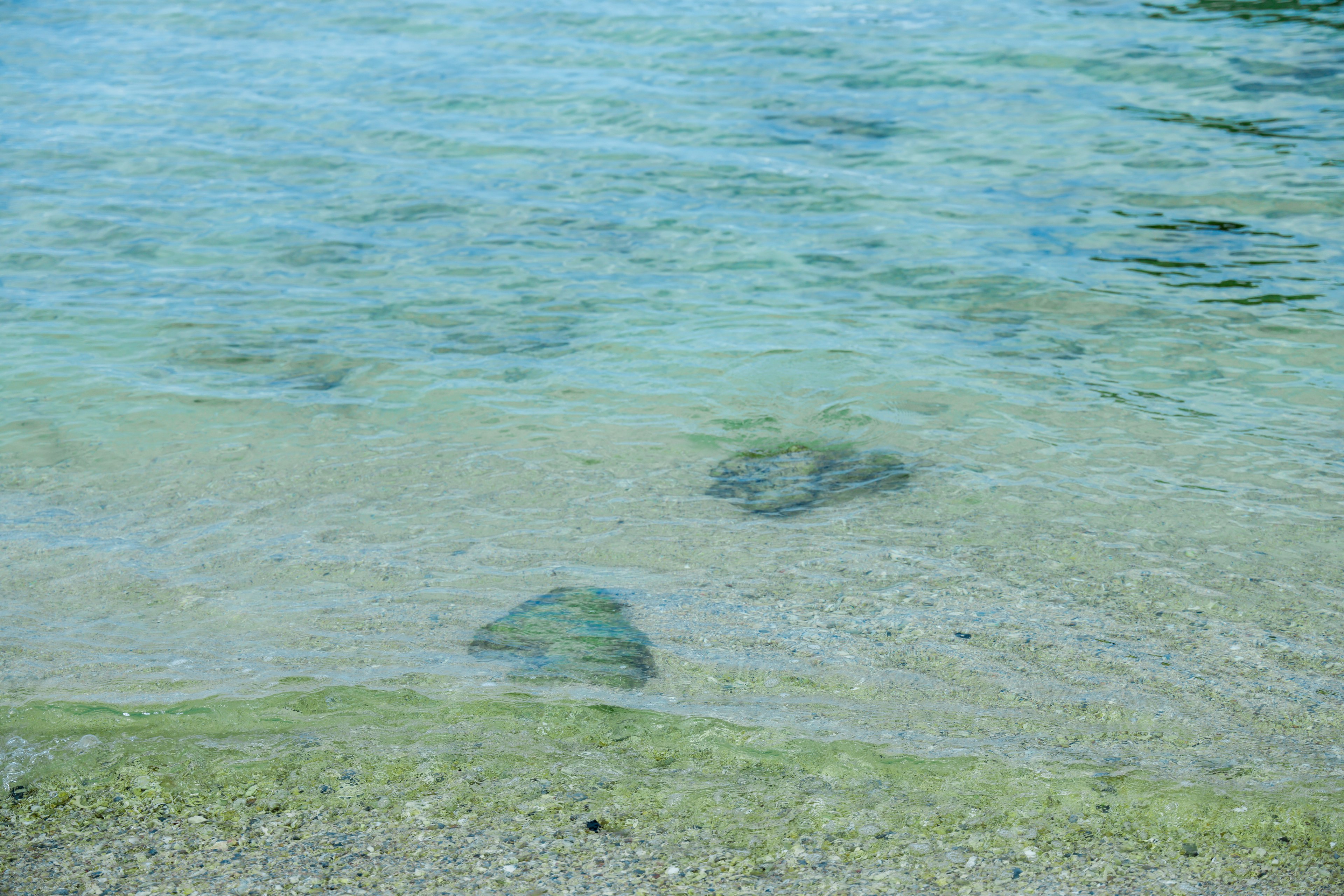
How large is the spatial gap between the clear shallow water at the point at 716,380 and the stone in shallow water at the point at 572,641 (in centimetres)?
11

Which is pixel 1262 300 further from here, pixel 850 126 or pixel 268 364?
pixel 268 364

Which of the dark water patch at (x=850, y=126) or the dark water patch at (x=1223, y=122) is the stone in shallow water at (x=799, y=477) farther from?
the dark water patch at (x=1223, y=122)

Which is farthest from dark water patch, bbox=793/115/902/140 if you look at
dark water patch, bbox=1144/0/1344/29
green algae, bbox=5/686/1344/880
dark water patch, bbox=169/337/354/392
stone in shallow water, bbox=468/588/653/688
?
green algae, bbox=5/686/1344/880

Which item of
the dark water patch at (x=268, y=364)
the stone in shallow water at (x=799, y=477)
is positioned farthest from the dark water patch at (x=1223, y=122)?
the dark water patch at (x=268, y=364)

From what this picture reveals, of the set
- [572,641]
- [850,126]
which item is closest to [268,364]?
[572,641]

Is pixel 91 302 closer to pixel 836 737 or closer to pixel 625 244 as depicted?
pixel 625 244

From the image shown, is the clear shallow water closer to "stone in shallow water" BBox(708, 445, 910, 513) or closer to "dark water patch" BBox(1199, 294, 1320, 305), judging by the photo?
"dark water patch" BBox(1199, 294, 1320, 305)

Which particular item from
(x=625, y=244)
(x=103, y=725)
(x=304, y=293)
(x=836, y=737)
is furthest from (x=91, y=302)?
(x=836, y=737)

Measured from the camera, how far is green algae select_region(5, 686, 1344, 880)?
3.57m

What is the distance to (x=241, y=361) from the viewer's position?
7875mm

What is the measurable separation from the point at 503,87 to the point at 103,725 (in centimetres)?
1156

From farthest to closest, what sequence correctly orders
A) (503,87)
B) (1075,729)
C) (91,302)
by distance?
1. (503,87)
2. (91,302)
3. (1075,729)

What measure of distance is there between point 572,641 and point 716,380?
10.3 ft

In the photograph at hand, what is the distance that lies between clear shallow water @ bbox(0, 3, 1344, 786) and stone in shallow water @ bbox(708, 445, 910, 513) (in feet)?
0.49
